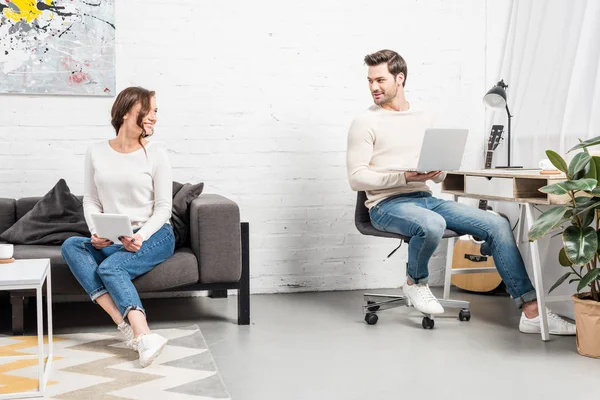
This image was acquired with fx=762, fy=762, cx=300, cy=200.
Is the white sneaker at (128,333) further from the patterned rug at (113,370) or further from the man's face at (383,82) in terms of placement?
the man's face at (383,82)

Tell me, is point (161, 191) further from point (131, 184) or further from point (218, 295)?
point (218, 295)

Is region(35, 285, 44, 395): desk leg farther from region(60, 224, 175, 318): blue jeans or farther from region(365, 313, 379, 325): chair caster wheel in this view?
region(365, 313, 379, 325): chair caster wheel

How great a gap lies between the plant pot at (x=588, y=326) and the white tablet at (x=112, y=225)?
6.08ft

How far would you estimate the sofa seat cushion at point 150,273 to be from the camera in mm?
→ 3398

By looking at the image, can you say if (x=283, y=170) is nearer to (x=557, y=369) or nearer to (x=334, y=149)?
(x=334, y=149)

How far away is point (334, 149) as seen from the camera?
4.59 m

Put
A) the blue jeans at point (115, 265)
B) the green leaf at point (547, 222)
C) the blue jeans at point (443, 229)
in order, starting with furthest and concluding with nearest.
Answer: the blue jeans at point (443, 229) < the blue jeans at point (115, 265) < the green leaf at point (547, 222)

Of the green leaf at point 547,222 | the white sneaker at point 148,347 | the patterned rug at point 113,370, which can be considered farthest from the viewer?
the green leaf at point 547,222

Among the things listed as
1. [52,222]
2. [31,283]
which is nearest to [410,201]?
[52,222]

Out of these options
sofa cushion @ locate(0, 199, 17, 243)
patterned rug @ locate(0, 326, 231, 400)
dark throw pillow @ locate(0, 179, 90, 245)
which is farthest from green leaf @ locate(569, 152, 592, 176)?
sofa cushion @ locate(0, 199, 17, 243)

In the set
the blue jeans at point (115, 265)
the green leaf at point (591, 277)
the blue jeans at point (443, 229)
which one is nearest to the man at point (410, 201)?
the blue jeans at point (443, 229)

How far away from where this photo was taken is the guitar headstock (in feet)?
14.5

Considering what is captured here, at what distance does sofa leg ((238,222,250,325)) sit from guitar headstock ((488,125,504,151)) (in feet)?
5.41

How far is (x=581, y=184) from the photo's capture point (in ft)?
9.50
